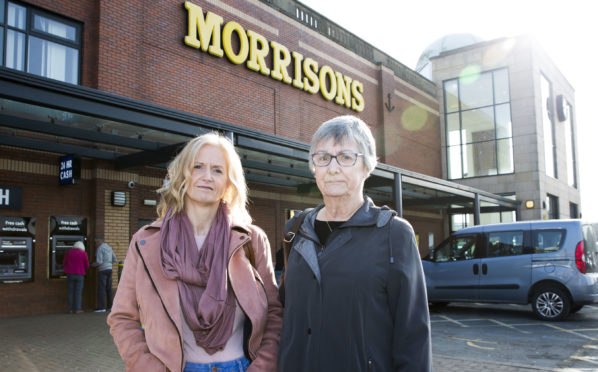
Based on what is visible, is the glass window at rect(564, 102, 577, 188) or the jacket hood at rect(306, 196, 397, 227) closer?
the jacket hood at rect(306, 196, 397, 227)

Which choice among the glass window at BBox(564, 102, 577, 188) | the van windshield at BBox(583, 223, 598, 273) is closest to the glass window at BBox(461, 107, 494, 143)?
the glass window at BBox(564, 102, 577, 188)

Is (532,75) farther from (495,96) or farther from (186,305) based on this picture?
(186,305)

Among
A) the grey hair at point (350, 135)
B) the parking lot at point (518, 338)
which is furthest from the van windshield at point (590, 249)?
the grey hair at point (350, 135)

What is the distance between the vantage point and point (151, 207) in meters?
12.9

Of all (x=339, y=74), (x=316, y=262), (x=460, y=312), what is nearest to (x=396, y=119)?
(x=339, y=74)

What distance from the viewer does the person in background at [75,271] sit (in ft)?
34.7

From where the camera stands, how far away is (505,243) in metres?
10.1

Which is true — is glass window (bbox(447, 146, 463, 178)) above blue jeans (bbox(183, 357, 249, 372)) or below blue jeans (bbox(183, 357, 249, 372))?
above

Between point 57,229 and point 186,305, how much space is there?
1011cm

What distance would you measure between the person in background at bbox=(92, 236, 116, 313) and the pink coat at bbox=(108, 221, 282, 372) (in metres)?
9.49

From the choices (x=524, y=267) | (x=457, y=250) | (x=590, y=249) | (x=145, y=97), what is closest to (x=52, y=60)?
(x=145, y=97)

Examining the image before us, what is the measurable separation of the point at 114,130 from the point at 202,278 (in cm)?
983

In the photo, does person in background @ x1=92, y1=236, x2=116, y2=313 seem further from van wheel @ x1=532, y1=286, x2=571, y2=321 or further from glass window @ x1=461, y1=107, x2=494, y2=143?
glass window @ x1=461, y1=107, x2=494, y2=143

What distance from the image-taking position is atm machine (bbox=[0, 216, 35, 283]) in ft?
33.6
